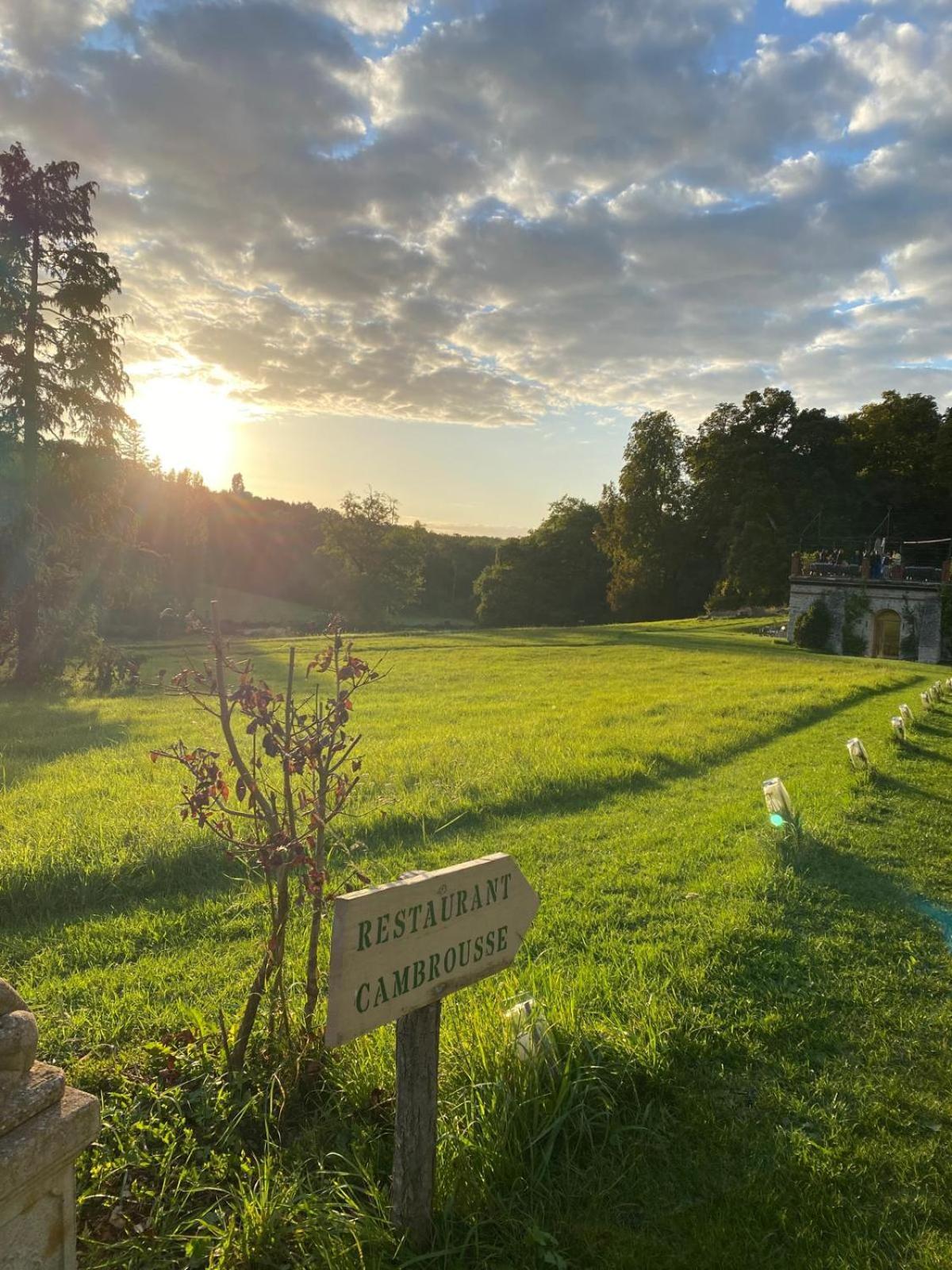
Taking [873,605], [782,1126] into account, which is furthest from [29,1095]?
[873,605]

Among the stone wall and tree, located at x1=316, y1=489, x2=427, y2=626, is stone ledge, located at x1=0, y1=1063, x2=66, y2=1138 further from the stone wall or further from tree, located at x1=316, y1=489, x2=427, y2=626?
tree, located at x1=316, y1=489, x2=427, y2=626

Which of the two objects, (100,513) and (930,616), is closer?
(100,513)

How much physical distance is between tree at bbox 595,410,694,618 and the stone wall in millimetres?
20597

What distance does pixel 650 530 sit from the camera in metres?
54.3

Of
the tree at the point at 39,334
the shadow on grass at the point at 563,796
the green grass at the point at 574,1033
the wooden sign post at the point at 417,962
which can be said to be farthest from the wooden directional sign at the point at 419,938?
the tree at the point at 39,334

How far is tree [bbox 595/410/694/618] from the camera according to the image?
54.3m

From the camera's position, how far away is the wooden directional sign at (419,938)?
2.08m

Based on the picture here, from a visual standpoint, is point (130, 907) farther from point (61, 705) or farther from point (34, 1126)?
point (61, 705)

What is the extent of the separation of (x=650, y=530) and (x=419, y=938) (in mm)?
54345

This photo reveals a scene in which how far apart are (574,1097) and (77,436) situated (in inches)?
844

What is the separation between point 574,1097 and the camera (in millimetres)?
3039

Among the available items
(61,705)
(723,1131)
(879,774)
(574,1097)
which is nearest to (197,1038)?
(574,1097)

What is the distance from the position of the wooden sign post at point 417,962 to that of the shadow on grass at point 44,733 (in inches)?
315

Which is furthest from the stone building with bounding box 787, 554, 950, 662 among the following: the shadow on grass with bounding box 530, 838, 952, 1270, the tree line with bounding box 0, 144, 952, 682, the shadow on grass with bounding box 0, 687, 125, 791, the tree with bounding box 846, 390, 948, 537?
the shadow on grass with bounding box 530, 838, 952, 1270
